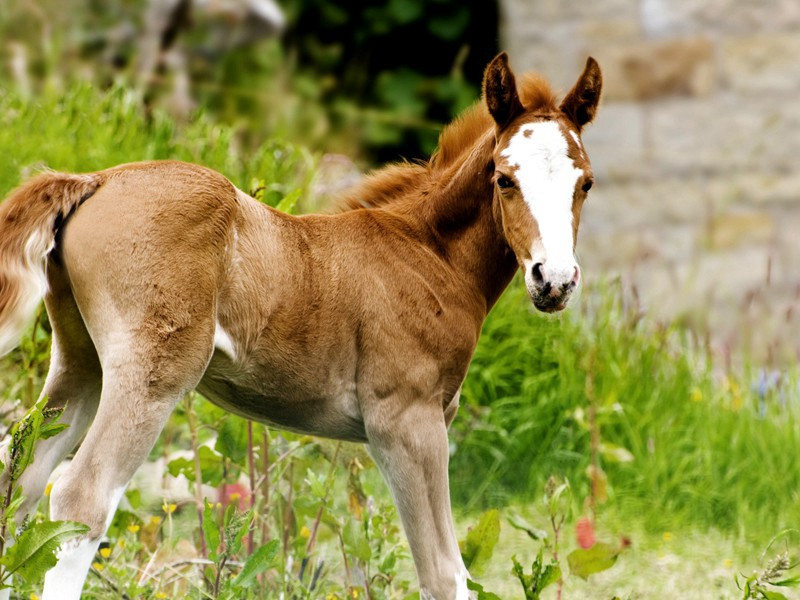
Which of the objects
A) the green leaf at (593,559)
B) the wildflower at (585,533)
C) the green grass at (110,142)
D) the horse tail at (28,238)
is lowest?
the green leaf at (593,559)

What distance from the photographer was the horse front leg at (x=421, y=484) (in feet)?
8.46

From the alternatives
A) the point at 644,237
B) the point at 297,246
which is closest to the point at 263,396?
the point at 297,246

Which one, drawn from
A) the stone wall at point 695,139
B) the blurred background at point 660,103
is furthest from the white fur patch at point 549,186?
the stone wall at point 695,139

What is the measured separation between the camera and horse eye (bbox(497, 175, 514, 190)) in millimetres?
2549

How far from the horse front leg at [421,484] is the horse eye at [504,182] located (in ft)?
1.72

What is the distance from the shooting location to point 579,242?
6.39m

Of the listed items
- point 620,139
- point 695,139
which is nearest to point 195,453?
point 620,139

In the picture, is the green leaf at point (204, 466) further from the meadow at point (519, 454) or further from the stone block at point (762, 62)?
the stone block at point (762, 62)

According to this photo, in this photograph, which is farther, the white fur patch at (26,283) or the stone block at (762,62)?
the stone block at (762,62)

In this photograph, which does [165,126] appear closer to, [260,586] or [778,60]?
[260,586]

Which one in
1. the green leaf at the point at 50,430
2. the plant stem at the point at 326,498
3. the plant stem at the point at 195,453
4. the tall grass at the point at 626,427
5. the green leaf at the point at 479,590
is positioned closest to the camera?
the green leaf at the point at 50,430

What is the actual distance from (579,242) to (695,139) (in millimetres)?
872

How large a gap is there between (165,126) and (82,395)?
9.35 ft

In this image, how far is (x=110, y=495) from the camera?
7.54ft
